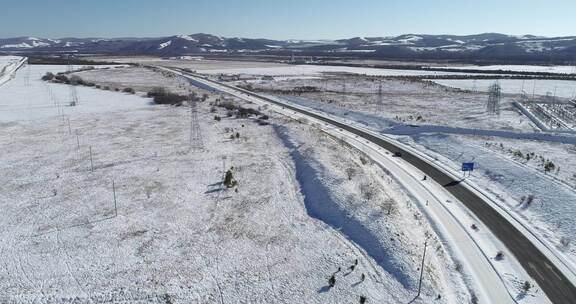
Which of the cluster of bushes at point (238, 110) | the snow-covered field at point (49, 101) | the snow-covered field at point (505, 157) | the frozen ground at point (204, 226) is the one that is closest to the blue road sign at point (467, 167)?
the snow-covered field at point (505, 157)

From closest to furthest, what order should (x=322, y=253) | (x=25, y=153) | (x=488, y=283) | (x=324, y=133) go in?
(x=488, y=283), (x=322, y=253), (x=25, y=153), (x=324, y=133)

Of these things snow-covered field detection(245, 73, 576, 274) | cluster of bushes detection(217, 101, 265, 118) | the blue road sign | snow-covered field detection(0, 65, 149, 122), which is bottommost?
snow-covered field detection(245, 73, 576, 274)

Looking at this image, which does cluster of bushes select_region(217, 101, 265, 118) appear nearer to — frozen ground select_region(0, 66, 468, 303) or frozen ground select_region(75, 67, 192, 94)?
frozen ground select_region(0, 66, 468, 303)

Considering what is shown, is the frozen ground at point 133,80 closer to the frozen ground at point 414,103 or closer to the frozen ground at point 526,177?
the frozen ground at point 414,103

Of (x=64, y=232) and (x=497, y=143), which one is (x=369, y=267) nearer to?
(x=64, y=232)

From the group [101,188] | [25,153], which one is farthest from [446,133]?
[25,153]

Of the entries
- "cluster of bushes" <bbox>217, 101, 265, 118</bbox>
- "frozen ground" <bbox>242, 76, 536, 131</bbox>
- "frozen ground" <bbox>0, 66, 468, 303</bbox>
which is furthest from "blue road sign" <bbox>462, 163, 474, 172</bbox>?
"cluster of bushes" <bbox>217, 101, 265, 118</bbox>

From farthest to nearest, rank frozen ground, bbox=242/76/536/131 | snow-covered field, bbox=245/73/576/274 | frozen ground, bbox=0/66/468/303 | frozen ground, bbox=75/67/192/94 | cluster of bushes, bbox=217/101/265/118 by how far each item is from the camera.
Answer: frozen ground, bbox=75/67/192/94, cluster of bushes, bbox=217/101/265/118, frozen ground, bbox=242/76/536/131, snow-covered field, bbox=245/73/576/274, frozen ground, bbox=0/66/468/303

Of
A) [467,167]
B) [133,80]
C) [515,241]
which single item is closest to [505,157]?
[467,167]
